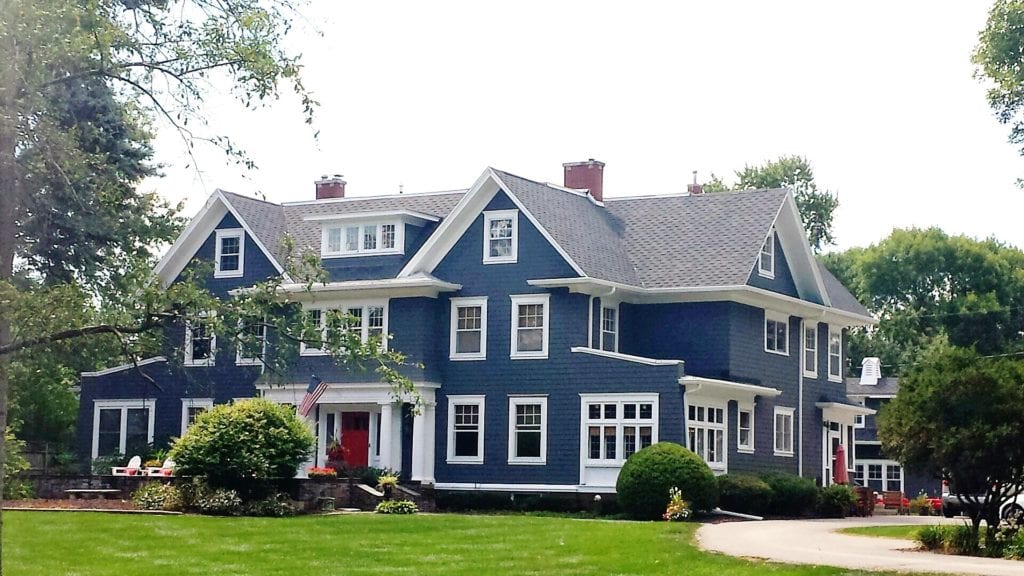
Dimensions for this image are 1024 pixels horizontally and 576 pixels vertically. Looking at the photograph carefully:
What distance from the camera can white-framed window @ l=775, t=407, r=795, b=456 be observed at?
41.4 meters

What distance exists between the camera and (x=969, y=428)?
944 inches

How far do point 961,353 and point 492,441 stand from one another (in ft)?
52.8

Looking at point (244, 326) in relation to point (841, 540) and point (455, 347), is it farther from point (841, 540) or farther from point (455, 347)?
point (455, 347)

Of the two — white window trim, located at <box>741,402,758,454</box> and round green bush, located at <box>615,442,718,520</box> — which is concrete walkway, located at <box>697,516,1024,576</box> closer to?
round green bush, located at <box>615,442,718,520</box>

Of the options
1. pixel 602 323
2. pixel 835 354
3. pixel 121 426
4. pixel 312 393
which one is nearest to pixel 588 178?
pixel 602 323

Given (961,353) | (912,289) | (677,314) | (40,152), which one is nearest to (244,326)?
(40,152)

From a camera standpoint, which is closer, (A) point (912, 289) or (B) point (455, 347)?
(B) point (455, 347)

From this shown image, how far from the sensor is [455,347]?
39531 mm

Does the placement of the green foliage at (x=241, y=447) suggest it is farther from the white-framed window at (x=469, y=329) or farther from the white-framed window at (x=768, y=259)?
the white-framed window at (x=768, y=259)

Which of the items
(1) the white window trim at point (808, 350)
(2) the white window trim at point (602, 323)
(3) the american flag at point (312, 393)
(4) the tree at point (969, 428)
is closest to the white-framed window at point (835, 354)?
(1) the white window trim at point (808, 350)

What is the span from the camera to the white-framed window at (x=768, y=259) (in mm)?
40388

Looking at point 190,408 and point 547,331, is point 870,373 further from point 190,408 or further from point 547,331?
point 190,408

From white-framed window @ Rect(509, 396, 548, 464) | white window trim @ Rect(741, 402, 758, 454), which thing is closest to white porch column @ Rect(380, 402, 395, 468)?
white-framed window @ Rect(509, 396, 548, 464)

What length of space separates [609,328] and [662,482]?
A: 650cm
